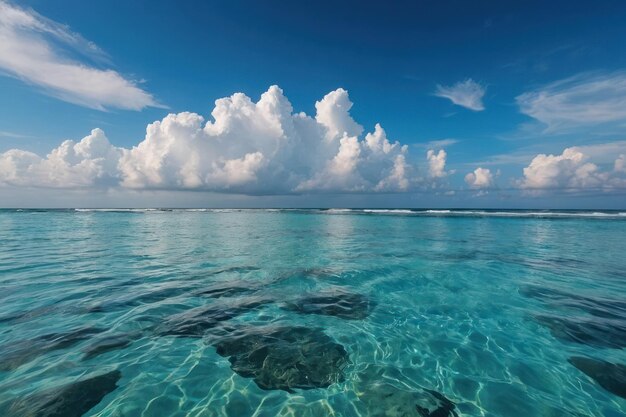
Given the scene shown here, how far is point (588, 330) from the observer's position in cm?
895

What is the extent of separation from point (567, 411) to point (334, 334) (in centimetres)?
527

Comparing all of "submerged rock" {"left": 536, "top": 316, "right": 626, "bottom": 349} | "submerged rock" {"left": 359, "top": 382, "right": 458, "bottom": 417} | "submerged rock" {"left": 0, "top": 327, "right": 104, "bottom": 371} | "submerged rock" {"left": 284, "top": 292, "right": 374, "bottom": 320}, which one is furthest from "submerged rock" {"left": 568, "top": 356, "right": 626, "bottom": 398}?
"submerged rock" {"left": 0, "top": 327, "right": 104, "bottom": 371}

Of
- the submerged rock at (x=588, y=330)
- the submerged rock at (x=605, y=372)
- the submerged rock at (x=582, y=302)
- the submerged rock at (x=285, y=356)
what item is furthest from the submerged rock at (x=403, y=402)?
the submerged rock at (x=582, y=302)

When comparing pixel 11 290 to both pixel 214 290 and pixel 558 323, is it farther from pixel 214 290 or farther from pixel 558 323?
pixel 558 323

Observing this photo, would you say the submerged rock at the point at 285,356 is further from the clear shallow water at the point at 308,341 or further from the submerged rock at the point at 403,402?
the submerged rock at the point at 403,402

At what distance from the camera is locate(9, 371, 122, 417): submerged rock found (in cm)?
526

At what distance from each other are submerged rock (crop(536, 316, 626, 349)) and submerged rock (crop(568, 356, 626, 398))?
1237 mm

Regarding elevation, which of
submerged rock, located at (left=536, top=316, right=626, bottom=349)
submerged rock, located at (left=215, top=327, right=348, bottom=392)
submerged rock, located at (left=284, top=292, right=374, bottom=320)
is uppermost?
submerged rock, located at (left=215, top=327, right=348, bottom=392)

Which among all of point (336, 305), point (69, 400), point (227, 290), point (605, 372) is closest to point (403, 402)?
point (605, 372)

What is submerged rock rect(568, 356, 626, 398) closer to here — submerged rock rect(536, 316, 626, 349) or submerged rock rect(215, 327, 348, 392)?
submerged rock rect(536, 316, 626, 349)

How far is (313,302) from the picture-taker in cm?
1137

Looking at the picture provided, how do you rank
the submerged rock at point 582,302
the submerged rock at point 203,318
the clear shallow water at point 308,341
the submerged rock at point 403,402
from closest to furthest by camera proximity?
the submerged rock at point 403,402
the clear shallow water at point 308,341
the submerged rock at point 203,318
the submerged rock at point 582,302

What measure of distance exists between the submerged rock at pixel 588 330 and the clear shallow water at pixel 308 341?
6 cm

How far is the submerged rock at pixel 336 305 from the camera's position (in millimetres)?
10328
